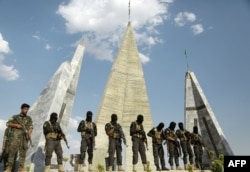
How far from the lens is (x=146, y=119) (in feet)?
54.6

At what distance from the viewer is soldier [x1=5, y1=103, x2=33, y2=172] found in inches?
275

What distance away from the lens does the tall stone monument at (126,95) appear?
15922mm

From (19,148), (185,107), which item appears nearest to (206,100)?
(185,107)

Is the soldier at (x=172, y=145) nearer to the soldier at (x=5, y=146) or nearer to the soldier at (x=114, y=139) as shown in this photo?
the soldier at (x=114, y=139)

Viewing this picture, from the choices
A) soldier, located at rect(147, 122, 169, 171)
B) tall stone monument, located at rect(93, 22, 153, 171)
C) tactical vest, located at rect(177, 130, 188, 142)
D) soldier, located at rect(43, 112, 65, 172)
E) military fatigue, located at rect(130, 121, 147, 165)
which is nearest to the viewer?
soldier, located at rect(43, 112, 65, 172)

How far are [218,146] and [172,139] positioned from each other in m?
6.13

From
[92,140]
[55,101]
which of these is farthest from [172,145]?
[55,101]

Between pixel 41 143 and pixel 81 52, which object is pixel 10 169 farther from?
pixel 81 52

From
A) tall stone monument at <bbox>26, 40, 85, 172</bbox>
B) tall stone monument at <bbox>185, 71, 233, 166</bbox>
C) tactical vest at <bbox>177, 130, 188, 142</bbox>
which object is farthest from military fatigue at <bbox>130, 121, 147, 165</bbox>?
tall stone monument at <bbox>185, 71, 233, 166</bbox>

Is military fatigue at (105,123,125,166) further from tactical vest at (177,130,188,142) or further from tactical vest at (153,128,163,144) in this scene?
tactical vest at (177,130,188,142)

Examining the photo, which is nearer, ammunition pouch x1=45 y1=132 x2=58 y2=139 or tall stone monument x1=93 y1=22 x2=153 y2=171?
ammunition pouch x1=45 y1=132 x2=58 y2=139

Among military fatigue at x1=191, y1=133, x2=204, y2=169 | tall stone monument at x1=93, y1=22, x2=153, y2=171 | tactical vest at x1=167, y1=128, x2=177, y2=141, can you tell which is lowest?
military fatigue at x1=191, y1=133, x2=204, y2=169

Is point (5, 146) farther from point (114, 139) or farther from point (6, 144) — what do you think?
point (114, 139)

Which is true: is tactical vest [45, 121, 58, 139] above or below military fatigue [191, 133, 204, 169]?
above
